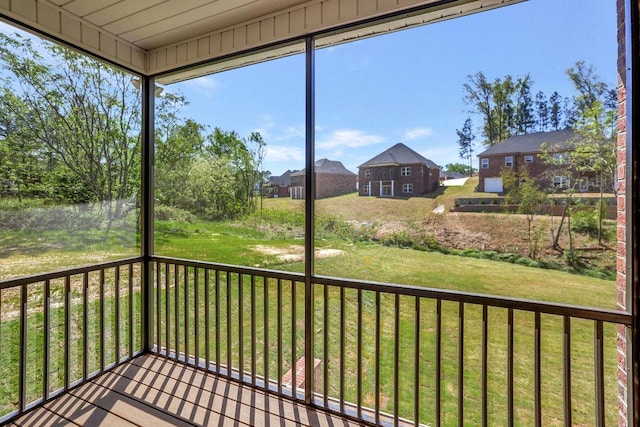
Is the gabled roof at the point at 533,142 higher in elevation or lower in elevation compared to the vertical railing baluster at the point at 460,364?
higher

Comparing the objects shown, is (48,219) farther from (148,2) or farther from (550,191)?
(550,191)

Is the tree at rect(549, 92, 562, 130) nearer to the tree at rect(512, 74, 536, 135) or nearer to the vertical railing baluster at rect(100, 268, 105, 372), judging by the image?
the tree at rect(512, 74, 536, 135)

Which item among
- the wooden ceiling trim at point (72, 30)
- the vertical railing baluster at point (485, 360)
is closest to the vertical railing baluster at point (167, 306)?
the wooden ceiling trim at point (72, 30)

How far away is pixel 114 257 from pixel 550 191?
3274 mm

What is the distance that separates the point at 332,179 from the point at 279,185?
463 mm

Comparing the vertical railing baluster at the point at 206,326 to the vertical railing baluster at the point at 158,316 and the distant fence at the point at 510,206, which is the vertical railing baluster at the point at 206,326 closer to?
the vertical railing baluster at the point at 158,316

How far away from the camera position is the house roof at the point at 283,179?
2.41m

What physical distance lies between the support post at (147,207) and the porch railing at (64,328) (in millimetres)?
56

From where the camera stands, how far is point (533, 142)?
5.65ft

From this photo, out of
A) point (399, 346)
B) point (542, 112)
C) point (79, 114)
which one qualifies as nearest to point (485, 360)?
point (399, 346)

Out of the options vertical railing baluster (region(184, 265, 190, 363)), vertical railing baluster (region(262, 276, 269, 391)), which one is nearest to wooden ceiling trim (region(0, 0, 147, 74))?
vertical railing baluster (region(184, 265, 190, 363))

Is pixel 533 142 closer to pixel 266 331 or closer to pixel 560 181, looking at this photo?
pixel 560 181

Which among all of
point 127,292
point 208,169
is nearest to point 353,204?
point 208,169

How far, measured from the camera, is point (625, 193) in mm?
1480
